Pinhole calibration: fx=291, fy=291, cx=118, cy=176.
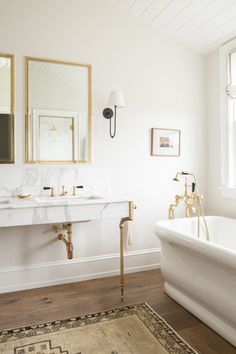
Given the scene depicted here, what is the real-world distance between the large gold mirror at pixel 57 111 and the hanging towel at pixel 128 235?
30.4 inches

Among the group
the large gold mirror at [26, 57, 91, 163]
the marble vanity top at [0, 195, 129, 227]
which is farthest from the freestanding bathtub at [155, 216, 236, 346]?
the large gold mirror at [26, 57, 91, 163]

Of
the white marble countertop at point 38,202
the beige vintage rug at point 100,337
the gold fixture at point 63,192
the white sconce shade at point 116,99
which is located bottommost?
the beige vintage rug at point 100,337

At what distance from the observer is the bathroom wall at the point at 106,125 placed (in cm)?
264

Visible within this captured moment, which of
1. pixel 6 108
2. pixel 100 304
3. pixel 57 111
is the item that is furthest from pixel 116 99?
pixel 100 304

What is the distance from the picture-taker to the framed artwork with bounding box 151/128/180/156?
316 centimetres

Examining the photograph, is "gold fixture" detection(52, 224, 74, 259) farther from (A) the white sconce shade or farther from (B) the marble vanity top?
(A) the white sconce shade

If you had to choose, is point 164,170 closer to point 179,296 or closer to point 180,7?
point 179,296

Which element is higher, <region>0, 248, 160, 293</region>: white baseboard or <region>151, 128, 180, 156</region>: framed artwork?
<region>151, 128, 180, 156</region>: framed artwork

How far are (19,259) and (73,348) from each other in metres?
1.12

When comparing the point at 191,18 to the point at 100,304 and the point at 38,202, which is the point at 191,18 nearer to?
the point at 38,202

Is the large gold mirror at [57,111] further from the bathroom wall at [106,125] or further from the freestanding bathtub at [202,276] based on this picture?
the freestanding bathtub at [202,276]

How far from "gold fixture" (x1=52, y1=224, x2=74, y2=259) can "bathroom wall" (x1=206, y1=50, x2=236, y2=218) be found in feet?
5.62

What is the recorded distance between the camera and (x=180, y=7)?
9.00ft

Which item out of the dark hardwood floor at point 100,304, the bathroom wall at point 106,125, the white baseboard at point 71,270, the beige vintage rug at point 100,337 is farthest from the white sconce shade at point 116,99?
the beige vintage rug at point 100,337
